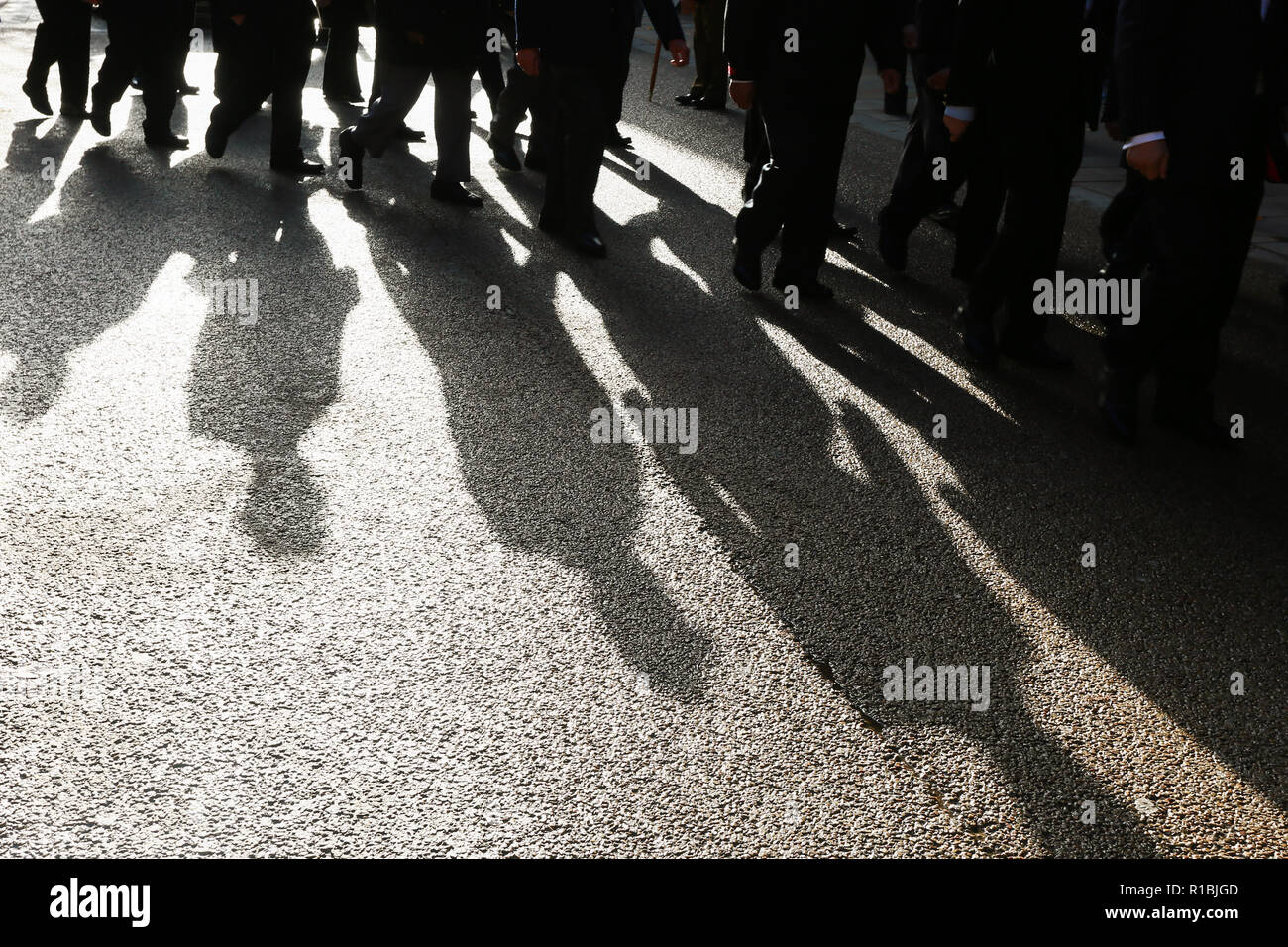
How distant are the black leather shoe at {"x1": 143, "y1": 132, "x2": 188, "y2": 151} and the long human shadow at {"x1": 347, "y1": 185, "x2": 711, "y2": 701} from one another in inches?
110

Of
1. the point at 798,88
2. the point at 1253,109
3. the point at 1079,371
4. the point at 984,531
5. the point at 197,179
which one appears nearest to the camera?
the point at 984,531

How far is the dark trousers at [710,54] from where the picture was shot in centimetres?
1345

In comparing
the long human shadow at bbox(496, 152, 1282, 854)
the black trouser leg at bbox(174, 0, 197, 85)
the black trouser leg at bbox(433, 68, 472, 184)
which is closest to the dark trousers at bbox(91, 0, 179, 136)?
the black trouser leg at bbox(174, 0, 197, 85)

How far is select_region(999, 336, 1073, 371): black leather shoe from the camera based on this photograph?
6258mm

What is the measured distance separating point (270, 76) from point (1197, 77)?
635 centimetres

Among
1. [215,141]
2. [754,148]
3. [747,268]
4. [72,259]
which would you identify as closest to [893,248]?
[747,268]

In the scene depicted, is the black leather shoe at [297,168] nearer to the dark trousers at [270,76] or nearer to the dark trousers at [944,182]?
the dark trousers at [270,76]

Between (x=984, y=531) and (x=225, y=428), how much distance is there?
8.72ft

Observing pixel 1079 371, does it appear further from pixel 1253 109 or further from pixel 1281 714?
pixel 1281 714

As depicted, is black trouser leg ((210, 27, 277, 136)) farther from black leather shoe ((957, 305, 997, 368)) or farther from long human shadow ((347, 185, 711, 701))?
black leather shoe ((957, 305, 997, 368))

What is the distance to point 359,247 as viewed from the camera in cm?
788

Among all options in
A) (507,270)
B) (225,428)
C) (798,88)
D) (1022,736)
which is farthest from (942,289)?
(1022,736)

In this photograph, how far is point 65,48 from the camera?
36.5 ft

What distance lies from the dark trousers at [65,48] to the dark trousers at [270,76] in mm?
2134
